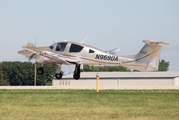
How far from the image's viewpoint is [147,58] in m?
29.5

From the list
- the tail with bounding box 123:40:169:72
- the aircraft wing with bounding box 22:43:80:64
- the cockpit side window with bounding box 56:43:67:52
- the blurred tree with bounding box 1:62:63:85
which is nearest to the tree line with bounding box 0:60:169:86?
the blurred tree with bounding box 1:62:63:85

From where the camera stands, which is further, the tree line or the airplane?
the tree line

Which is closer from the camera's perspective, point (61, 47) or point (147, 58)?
point (147, 58)

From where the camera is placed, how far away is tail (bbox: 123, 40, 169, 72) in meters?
29.1

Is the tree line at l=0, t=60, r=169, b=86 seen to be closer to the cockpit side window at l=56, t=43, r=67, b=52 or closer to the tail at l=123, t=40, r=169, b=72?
the cockpit side window at l=56, t=43, r=67, b=52

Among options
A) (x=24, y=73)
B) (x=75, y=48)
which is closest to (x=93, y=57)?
(x=75, y=48)

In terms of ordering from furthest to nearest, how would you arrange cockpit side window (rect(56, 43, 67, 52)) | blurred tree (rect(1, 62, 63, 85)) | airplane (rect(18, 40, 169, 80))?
blurred tree (rect(1, 62, 63, 85)) → cockpit side window (rect(56, 43, 67, 52)) → airplane (rect(18, 40, 169, 80))

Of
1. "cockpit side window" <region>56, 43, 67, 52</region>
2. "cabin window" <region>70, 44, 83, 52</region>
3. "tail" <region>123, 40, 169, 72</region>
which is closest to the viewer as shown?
"tail" <region>123, 40, 169, 72</region>

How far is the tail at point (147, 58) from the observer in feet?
95.4

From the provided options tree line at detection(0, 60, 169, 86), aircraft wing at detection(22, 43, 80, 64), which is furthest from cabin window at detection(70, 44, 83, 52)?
tree line at detection(0, 60, 169, 86)

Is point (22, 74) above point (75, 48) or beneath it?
beneath

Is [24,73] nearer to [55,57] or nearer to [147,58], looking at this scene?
[55,57]

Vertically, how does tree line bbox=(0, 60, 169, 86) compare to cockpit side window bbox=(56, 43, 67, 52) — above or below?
below

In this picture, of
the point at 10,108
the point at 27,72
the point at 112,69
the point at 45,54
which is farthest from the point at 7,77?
the point at 10,108
